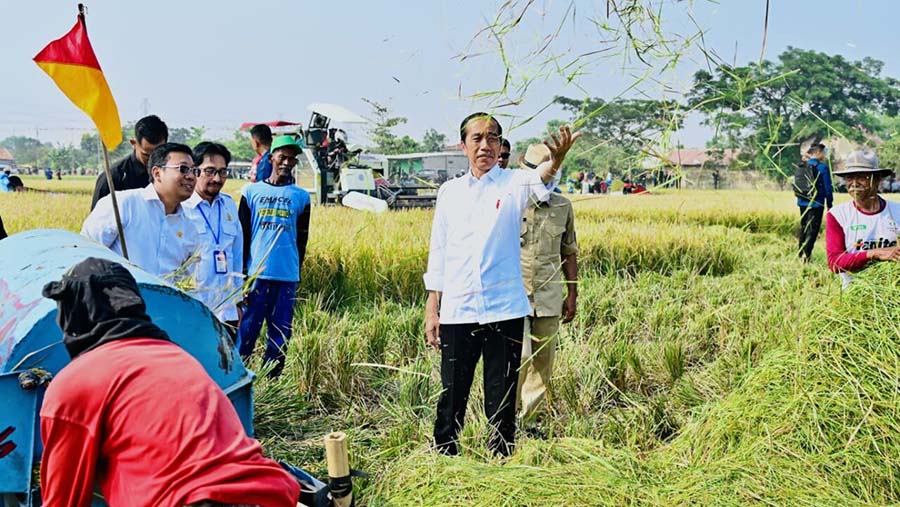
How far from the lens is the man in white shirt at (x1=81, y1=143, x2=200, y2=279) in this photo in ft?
10.9

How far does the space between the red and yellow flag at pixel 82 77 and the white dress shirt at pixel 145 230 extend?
0.90 feet

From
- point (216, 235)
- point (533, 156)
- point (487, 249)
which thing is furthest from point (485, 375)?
point (216, 235)

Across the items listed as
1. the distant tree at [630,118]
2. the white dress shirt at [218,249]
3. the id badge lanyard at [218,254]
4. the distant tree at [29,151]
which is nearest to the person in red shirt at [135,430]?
the distant tree at [630,118]

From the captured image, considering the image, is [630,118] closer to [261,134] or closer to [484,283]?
[484,283]

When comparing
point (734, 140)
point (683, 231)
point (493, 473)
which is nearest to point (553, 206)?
point (734, 140)

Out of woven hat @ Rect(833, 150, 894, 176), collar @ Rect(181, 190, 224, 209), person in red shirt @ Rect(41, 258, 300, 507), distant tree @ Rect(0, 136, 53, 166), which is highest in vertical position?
distant tree @ Rect(0, 136, 53, 166)

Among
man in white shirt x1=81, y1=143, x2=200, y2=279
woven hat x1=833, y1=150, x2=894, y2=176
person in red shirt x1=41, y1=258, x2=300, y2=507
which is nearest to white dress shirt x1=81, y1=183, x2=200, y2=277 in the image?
man in white shirt x1=81, y1=143, x2=200, y2=279

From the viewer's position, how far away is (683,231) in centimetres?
945

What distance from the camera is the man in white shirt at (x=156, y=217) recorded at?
10.9ft

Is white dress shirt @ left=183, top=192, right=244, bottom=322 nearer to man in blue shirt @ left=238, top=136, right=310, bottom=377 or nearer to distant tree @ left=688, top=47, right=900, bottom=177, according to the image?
man in blue shirt @ left=238, top=136, right=310, bottom=377

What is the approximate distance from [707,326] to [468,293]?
3.02 meters

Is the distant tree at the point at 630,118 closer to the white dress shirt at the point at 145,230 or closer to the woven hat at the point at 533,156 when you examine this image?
the woven hat at the point at 533,156

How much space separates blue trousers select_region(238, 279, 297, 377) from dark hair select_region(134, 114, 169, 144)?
1.01 meters

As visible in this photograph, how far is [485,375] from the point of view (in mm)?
3369
